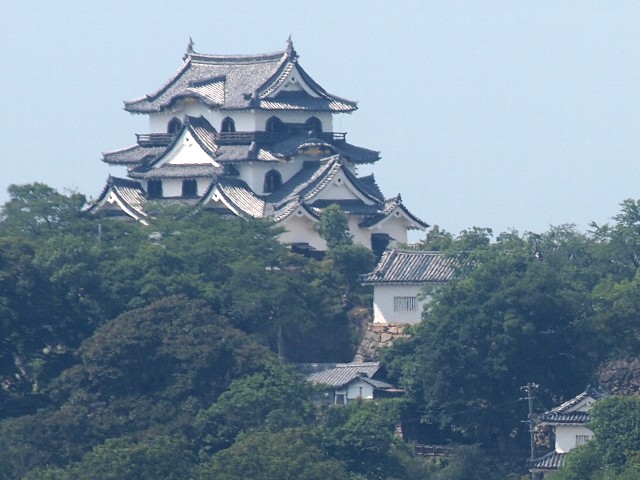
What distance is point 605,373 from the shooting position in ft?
187

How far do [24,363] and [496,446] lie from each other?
1013 centimetres

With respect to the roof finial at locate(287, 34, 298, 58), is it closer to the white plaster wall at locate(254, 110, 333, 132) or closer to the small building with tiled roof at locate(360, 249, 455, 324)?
the white plaster wall at locate(254, 110, 333, 132)

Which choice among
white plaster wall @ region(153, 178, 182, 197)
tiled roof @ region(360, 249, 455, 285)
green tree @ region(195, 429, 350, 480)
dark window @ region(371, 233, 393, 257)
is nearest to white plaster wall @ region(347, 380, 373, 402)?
tiled roof @ region(360, 249, 455, 285)

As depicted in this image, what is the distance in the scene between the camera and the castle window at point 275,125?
217 feet

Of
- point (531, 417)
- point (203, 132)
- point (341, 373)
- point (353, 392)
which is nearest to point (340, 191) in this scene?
point (203, 132)

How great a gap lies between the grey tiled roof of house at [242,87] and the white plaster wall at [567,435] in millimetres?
15380

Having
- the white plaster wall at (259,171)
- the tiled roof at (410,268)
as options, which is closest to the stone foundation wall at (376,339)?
the tiled roof at (410,268)

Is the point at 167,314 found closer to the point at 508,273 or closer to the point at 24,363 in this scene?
the point at 24,363

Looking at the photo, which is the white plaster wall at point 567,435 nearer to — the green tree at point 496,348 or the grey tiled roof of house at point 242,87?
the green tree at point 496,348

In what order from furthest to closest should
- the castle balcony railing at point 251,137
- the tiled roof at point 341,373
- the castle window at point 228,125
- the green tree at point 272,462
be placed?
the castle window at point 228,125 < the castle balcony railing at point 251,137 < the tiled roof at point 341,373 < the green tree at point 272,462

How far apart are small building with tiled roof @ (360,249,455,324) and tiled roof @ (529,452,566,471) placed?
21.5 ft

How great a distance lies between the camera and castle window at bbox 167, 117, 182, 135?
6756 cm

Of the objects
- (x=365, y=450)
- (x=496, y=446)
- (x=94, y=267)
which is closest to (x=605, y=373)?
(x=496, y=446)

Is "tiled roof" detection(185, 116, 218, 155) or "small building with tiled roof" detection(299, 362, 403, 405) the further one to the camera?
"tiled roof" detection(185, 116, 218, 155)
